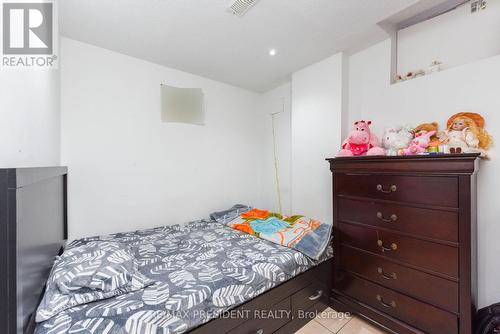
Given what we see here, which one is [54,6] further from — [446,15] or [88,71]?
[446,15]

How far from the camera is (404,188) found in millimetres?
1379

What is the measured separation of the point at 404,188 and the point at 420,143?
1.47ft

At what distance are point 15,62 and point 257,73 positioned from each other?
2091mm

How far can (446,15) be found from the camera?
5.35ft

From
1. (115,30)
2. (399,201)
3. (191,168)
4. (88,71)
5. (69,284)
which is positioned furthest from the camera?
(191,168)

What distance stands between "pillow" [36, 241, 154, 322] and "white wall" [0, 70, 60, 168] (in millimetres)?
621

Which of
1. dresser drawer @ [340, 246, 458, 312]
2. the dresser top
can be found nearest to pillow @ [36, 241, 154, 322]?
dresser drawer @ [340, 246, 458, 312]

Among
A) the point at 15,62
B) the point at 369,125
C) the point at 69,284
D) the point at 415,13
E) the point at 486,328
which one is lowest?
the point at 486,328

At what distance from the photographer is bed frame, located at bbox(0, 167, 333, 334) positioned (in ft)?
1.86

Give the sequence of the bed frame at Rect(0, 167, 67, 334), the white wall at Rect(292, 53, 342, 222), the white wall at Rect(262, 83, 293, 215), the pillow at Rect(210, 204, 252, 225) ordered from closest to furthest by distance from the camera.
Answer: the bed frame at Rect(0, 167, 67, 334) < the white wall at Rect(292, 53, 342, 222) < the pillow at Rect(210, 204, 252, 225) < the white wall at Rect(262, 83, 293, 215)

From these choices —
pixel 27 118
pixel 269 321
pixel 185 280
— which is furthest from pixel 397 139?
pixel 27 118

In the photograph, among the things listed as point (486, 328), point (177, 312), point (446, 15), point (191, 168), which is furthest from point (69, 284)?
point (446, 15)

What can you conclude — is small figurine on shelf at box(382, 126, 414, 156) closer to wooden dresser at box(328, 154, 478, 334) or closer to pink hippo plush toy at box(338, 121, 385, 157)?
pink hippo plush toy at box(338, 121, 385, 157)

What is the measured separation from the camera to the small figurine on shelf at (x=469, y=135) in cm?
140
